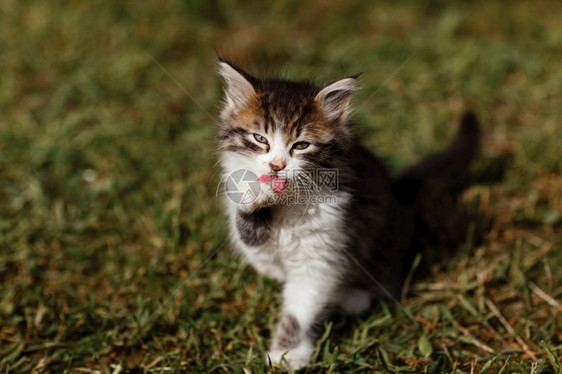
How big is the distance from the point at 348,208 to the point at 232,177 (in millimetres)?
529

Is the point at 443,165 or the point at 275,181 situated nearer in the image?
the point at 275,181

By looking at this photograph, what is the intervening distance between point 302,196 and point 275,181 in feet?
0.59

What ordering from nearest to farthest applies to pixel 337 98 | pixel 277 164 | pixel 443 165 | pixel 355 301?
pixel 277 164
pixel 337 98
pixel 355 301
pixel 443 165

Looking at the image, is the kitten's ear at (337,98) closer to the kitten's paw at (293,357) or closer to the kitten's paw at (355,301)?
the kitten's paw at (355,301)

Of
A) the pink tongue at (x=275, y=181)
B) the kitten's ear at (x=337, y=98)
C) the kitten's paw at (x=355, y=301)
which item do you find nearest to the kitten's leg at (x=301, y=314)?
the kitten's paw at (x=355, y=301)

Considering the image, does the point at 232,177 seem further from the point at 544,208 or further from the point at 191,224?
the point at 544,208

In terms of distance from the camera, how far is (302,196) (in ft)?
7.18

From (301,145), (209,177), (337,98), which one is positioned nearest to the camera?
(301,145)

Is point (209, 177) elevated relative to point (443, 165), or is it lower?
lower

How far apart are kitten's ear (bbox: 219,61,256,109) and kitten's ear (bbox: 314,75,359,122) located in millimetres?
301

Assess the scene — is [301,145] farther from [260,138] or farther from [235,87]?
[235,87]

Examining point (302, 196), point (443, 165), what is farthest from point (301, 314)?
point (443, 165)

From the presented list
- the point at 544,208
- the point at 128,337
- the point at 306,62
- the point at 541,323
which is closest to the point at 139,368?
the point at 128,337

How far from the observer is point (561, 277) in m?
2.80
